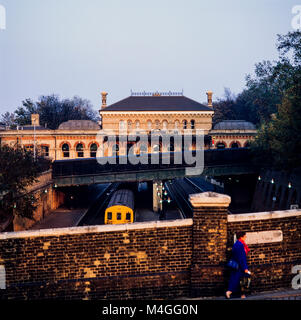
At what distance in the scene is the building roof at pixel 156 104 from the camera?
48.2m

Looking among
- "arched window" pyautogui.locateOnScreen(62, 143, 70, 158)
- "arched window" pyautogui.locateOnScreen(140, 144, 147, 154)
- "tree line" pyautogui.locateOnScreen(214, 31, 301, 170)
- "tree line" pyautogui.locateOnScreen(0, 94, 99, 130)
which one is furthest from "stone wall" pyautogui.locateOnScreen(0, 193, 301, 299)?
"tree line" pyautogui.locateOnScreen(0, 94, 99, 130)

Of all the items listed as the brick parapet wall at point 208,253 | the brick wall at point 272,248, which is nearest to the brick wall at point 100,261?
the brick parapet wall at point 208,253

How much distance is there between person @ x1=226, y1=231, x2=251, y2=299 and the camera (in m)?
7.68

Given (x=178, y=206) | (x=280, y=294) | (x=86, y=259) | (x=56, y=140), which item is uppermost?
(x=56, y=140)

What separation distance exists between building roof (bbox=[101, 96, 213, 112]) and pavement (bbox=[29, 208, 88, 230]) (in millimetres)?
20798

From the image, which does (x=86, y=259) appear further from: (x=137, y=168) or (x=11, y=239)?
(x=137, y=168)

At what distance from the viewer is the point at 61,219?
27.3 metres

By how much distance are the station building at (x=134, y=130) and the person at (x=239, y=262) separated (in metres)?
37.4

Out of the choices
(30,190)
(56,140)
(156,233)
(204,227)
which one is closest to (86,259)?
(156,233)

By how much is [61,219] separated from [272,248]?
73.6 feet

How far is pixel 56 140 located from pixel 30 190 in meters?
21.9

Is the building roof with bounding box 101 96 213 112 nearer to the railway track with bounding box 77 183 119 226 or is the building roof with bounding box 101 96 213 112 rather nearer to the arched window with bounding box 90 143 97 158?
the arched window with bounding box 90 143 97 158

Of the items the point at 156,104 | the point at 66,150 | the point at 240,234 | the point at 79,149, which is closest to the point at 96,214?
the point at 79,149

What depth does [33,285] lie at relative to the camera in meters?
7.86
